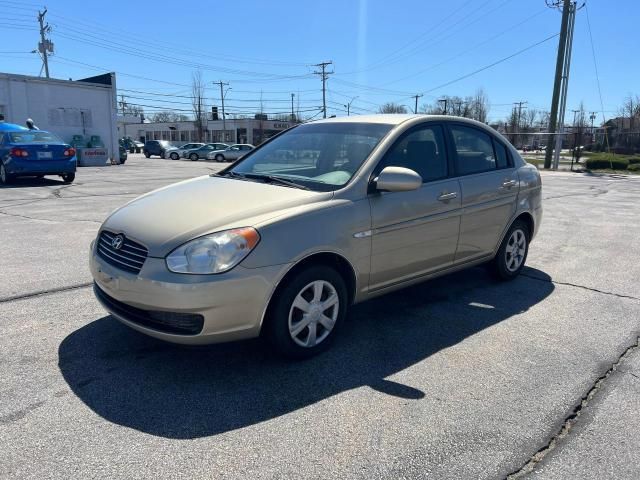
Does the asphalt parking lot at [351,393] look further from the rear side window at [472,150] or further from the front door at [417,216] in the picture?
the rear side window at [472,150]

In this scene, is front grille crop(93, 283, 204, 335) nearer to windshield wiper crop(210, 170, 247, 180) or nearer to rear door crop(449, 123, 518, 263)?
windshield wiper crop(210, 170, 247, 180)

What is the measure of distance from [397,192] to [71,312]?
9.41 ft

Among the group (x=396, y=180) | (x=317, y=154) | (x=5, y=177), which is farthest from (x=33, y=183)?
(x=396, y=180)

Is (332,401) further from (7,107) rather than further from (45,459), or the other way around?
(7,107)

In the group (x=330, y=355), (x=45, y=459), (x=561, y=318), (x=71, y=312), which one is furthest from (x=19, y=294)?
(x=561, y=318)

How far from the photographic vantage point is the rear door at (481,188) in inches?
181

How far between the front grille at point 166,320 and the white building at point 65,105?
28.3 meters

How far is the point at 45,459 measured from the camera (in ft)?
7.89

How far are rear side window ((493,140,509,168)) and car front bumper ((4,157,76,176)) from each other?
12.7 meters

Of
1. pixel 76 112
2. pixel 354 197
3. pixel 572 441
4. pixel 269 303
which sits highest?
pixel 76 112

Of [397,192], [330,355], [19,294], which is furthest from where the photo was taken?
[19,294]

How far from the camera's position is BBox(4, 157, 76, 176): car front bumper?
13.5 m

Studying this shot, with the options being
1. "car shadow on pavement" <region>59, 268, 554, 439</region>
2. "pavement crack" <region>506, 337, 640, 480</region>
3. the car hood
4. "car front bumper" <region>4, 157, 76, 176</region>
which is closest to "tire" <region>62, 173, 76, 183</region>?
"car front bumper" <region>4, 157, 76, 176</region>

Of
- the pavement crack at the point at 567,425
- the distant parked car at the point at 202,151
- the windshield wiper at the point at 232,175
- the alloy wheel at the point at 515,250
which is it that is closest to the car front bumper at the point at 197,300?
the windshield wiper at the point at 232,175
